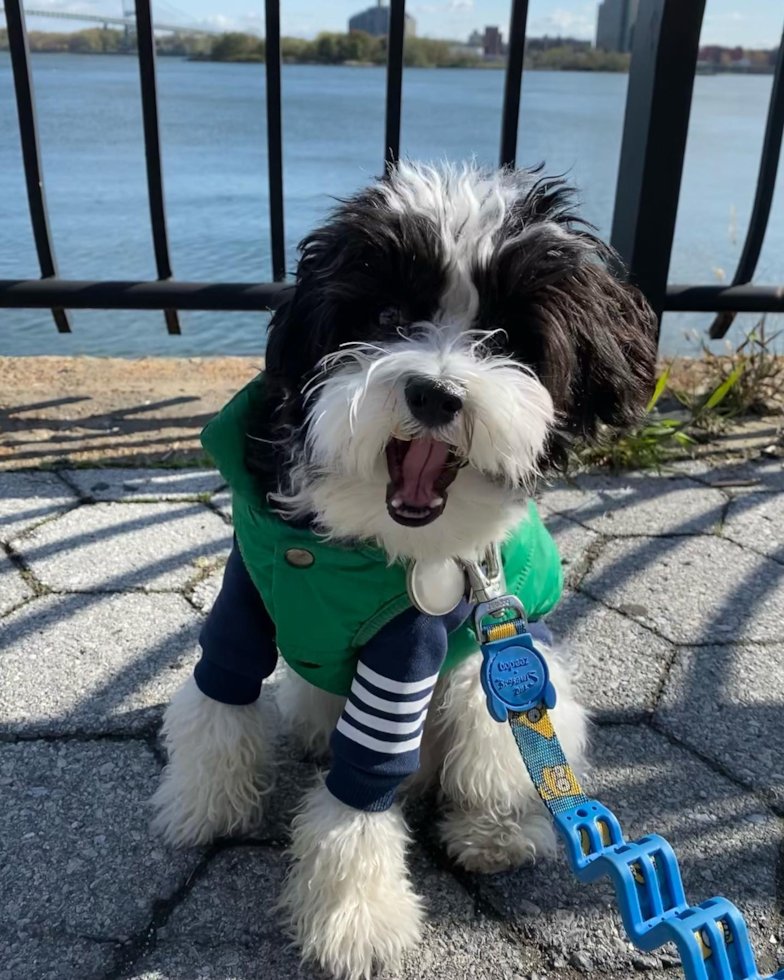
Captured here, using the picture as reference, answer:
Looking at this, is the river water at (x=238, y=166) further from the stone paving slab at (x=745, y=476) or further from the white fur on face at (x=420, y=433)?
the stone paving slab at (x=745, y=476)

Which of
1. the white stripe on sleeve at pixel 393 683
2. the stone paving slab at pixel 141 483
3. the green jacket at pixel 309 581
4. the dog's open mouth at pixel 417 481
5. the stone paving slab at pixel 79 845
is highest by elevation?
the dog's open mouth at pixel 417 481

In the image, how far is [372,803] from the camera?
5.43 feet

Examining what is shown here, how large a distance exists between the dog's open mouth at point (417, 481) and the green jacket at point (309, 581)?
0.61ft

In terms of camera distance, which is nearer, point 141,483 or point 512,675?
point 512,675

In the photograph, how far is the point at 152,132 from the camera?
3.44 metres

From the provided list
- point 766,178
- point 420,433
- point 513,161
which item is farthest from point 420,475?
point 766,178

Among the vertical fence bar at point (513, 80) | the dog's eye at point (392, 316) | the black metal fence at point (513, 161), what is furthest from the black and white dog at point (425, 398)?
the vertical fence bar at point (513, 80)

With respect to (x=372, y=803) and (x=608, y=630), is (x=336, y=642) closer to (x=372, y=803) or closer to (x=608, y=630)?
(x=372, y=803)

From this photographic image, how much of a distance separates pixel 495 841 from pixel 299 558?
27.1 inches

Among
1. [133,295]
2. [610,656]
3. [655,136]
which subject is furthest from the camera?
[133,295]

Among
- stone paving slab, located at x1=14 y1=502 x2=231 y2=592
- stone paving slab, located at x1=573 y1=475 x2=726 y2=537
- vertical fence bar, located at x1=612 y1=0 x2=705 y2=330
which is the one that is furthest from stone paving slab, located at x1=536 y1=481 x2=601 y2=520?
stone paving slab, located at x1=14 y1=502 x2=231 y2=592

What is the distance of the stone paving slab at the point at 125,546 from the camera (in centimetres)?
268

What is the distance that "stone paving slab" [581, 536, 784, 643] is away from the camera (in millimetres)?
2566

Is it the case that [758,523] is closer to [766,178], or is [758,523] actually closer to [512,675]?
[766,178]
